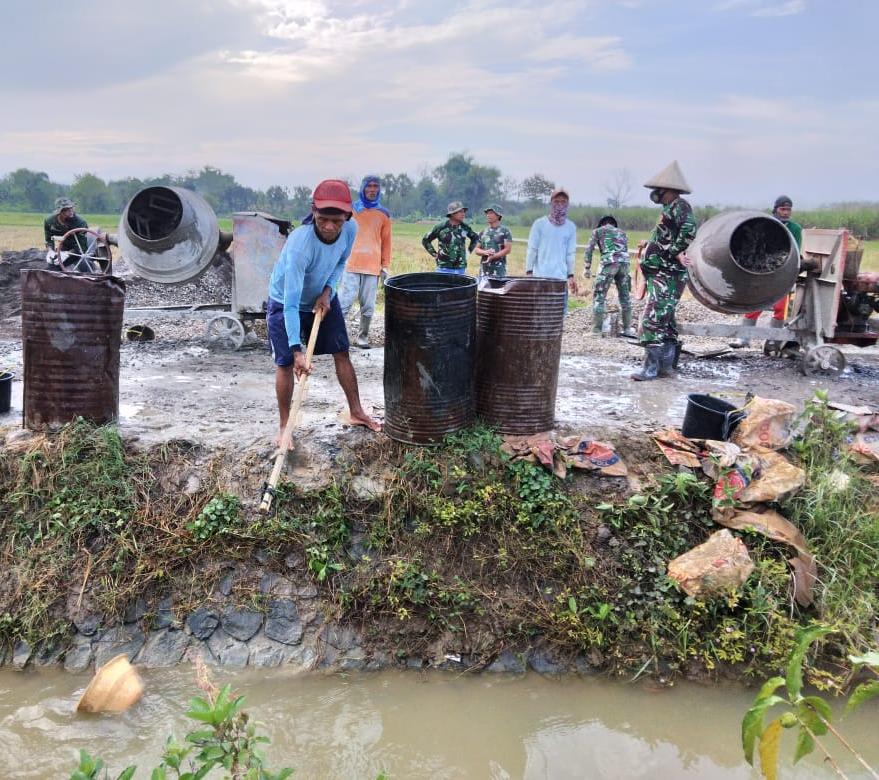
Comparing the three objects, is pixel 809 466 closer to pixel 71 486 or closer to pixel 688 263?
pixel 688 263

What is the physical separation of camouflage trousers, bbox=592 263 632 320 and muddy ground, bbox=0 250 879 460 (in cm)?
44

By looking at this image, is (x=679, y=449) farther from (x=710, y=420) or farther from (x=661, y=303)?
(x=661, y=303)

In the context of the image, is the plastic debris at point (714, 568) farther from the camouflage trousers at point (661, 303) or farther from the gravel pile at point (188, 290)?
the gravel pile at point (188, 290)

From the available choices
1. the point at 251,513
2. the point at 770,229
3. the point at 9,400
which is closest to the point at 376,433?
the point at 251,513

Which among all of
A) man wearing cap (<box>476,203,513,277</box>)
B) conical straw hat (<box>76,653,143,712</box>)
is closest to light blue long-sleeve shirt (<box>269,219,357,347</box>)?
conical straw hat (<box>76,653,143,712</box>)

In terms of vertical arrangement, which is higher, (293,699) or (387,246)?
(387,246)

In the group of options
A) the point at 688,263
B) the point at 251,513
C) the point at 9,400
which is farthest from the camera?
the point at 688,263

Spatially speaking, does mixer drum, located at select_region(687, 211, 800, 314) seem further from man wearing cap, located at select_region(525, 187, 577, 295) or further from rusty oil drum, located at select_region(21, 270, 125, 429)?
rusty oil drum, located at select_region(21, 270, 125, 429)

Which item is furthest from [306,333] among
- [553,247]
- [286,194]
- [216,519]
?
[286,194]

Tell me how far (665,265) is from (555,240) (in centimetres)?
162

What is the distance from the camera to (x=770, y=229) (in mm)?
6520

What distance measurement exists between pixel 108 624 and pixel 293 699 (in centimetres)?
114

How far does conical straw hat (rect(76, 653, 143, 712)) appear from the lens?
3441 millimetres

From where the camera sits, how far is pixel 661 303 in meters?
6.31
